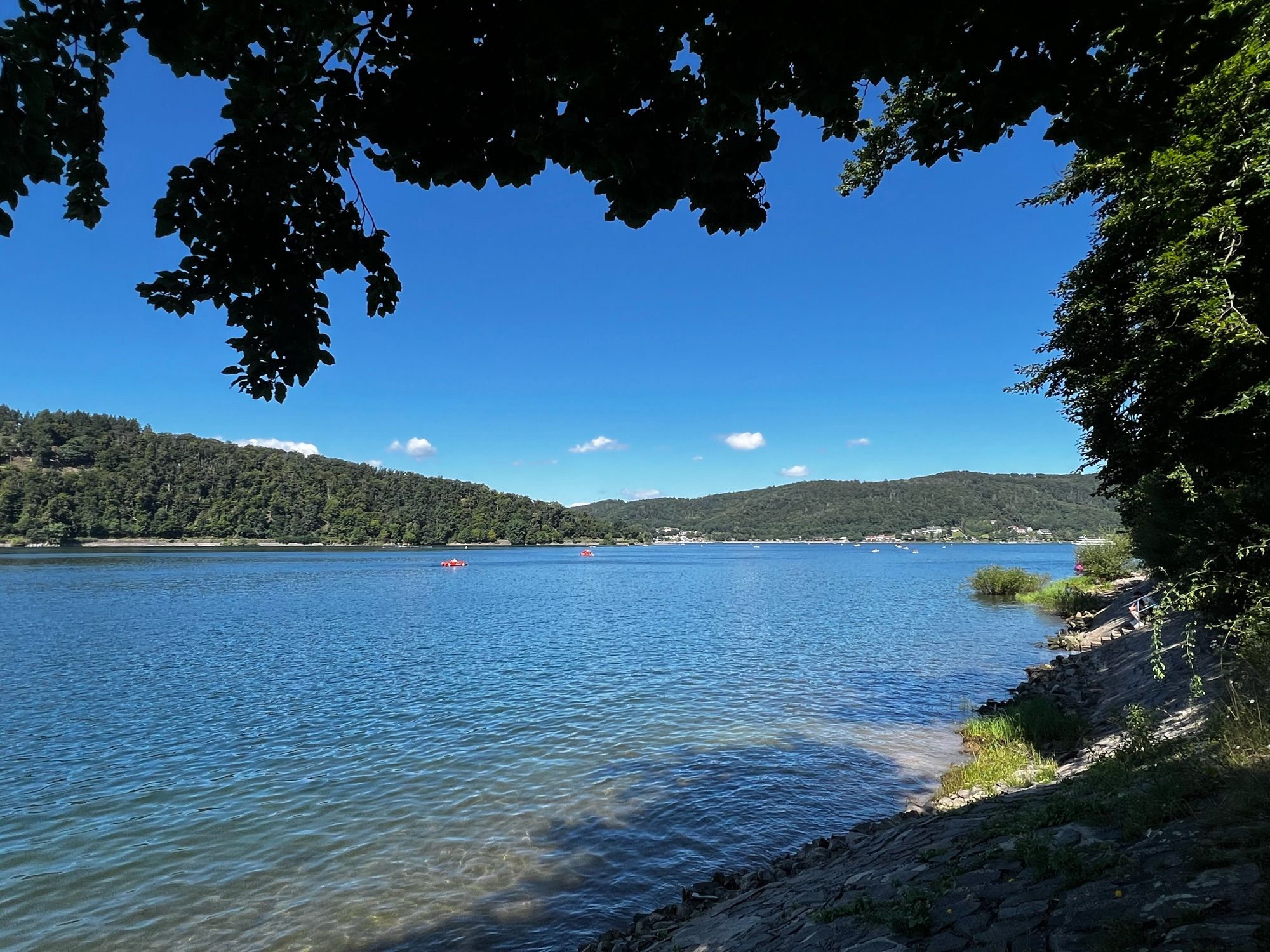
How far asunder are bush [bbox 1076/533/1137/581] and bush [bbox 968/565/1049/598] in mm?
5906

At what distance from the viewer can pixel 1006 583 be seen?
186 feet

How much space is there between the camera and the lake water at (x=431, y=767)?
Answer: 9820mm

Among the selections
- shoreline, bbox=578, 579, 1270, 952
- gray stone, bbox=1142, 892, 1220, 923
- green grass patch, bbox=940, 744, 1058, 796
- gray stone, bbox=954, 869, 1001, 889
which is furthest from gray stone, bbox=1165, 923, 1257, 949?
green grass patch, bbox=940, 744, 1058, 796

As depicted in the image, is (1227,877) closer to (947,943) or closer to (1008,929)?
(1008,929)

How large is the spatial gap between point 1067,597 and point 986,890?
46215 mm

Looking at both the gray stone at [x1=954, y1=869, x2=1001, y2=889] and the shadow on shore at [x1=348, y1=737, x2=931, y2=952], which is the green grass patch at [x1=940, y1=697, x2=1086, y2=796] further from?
the gray stone at [x1=954, y1=869, x2=1001, y2=889]

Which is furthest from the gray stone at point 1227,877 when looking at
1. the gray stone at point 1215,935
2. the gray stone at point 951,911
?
the gray stone at point 951,911

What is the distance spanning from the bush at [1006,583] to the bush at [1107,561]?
19.4 ft

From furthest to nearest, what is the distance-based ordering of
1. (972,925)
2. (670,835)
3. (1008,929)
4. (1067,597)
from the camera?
1. (1067,597)
2. (670,835)
3. (972,925)
4. (1008,929)

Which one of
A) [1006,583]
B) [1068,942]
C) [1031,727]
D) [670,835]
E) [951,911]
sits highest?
[1068,942]

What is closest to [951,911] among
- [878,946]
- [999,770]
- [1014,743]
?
[878,946]

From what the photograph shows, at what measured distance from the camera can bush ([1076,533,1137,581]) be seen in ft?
150

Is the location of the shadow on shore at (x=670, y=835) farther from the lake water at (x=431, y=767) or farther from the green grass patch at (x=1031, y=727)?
the green grass patch at (x=1031, y=727)

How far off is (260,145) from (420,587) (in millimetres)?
78582
